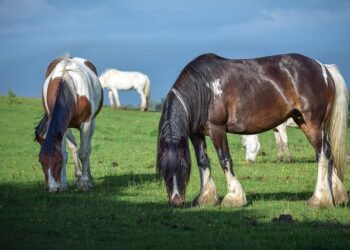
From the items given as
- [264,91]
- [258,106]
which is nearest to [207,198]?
[258,106]

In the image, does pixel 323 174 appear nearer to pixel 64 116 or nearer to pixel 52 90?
pixel 64 116

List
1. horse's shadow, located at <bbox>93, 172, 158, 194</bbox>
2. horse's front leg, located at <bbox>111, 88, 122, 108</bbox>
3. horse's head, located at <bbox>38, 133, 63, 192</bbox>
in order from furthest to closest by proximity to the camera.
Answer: horse's front leg, located at <bbox>111, 88, 122, 108</bbox>
horse's shadow, located at <bbox>93, 172, 158, 194</bbox>
horse's head, located at <bbox>38, 133, 63, 192</bbox>

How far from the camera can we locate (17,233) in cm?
800

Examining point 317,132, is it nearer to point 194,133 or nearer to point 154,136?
point 194,133

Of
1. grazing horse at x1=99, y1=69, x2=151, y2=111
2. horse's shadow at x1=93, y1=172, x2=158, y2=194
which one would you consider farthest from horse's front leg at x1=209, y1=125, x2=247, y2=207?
grazing horse at x1=99, y1=69, x2=151, y2=111

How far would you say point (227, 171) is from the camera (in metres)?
10.5

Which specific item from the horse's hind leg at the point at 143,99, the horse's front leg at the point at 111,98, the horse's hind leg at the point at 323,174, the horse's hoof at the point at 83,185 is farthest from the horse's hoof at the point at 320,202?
the horse's front leg at the point at 111,98

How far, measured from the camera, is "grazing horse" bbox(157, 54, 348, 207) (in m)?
10.3

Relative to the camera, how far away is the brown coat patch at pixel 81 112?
12906 mm

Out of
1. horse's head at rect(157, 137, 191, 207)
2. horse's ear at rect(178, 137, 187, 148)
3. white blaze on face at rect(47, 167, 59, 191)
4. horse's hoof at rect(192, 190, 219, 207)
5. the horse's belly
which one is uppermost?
the horse's belly

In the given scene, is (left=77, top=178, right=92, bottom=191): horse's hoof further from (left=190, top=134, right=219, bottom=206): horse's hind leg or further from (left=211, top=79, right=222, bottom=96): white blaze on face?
(left=211, top=79, right=222, bottom=96): white blaze on face

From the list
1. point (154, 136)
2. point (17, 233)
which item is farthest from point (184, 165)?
point (154, 136)

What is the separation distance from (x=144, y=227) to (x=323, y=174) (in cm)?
343

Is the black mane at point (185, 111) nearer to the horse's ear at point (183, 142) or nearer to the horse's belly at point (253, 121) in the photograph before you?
the horse's ear at point (183, 142)
